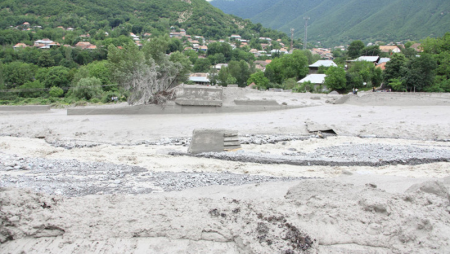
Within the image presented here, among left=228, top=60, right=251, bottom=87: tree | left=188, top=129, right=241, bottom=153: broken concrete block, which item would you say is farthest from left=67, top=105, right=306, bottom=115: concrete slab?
left=228, top=60, right=251, bottom=87: tree

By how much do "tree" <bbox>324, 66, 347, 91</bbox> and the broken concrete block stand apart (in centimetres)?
2824

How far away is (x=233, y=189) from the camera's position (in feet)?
21.0

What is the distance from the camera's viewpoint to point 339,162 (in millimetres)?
9680

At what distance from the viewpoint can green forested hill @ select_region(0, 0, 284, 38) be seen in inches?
4348

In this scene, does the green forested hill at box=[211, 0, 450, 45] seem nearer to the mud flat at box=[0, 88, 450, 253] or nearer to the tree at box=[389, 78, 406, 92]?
the tree at box=[389, 78, 406, 92]

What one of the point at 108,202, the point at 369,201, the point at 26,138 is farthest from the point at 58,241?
the point at 26,138

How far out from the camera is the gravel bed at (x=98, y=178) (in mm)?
6717

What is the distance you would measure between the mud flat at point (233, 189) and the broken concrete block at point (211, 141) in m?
0.47

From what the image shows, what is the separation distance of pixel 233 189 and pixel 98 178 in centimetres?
332

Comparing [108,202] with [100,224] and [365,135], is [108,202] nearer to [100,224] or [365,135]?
[100,224]

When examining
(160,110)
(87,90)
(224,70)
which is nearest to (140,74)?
(160,110)

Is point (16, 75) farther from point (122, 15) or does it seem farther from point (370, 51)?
point (122, 15)

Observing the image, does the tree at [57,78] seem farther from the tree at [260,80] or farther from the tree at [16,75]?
the tree at [260,80]

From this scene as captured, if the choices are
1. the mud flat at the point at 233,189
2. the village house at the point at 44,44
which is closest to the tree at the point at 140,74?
the mud flat at the point at 233,189
